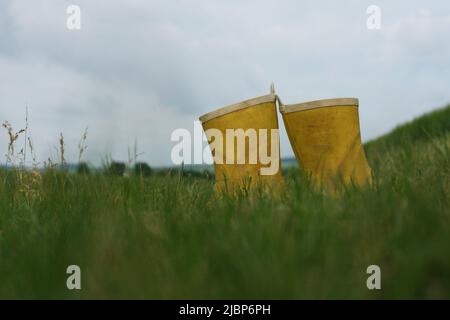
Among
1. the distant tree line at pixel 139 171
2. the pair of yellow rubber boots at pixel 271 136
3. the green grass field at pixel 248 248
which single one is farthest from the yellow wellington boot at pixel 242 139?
the green grass field at pixel 248 248

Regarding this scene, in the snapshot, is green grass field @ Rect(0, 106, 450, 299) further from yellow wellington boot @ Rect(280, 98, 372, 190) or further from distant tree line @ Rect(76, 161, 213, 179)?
yellow wellington boot @ Rect(280, 98, 372, 190)

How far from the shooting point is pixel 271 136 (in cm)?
371

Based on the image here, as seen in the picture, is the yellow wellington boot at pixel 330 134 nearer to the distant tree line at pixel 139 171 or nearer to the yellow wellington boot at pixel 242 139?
the yellow wellington boot at pixel 242 139

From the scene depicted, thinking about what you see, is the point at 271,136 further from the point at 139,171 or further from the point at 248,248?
the point at 248,248

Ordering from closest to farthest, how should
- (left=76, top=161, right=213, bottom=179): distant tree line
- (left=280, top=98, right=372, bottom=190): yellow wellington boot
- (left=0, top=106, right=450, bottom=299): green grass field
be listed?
(left=0, top=106, right=450, bottom=299): green grass field, (left=76, top=161, right=213, bottom=179): distant tree line, (left=280, top=98, right=372, bottom=190): yellow wellington boot

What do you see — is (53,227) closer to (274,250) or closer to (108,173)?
(108,173)

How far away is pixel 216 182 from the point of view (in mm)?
3486

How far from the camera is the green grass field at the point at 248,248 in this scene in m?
1.69

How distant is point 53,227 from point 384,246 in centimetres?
141

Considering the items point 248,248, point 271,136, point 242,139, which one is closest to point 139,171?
point 242,139

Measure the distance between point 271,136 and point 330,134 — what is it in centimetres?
38

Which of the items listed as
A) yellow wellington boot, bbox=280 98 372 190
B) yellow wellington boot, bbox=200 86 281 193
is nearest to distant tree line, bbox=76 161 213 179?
yellow wellington boot, bbox=200 86 281 193

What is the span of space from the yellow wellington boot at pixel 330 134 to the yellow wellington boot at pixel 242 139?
201mm

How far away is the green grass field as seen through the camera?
169 centimetres
